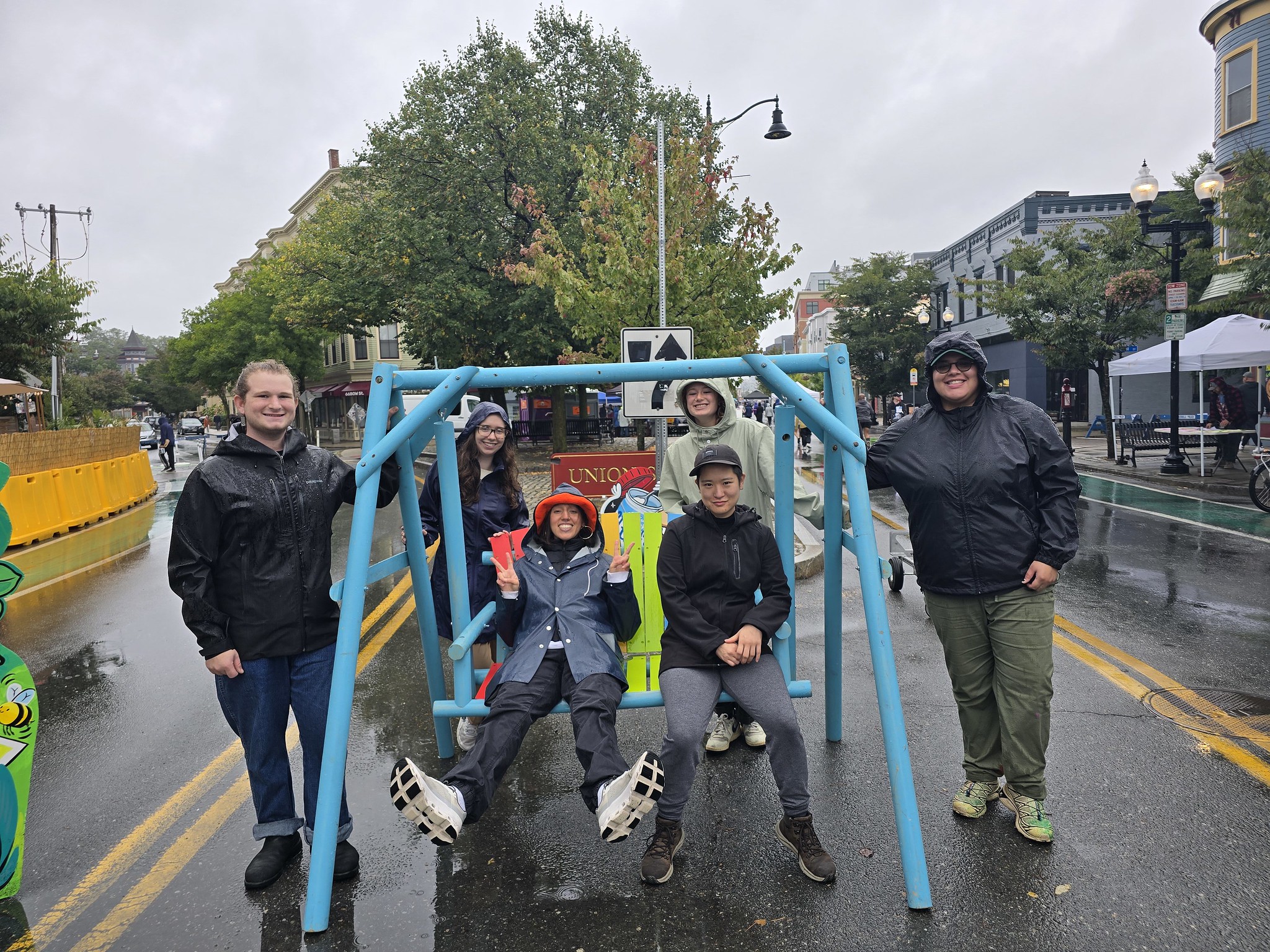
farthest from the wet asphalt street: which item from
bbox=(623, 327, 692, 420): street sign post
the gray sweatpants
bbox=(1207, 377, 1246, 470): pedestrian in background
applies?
bbox=(1207, 377, 1246, 470): pedestrian in background

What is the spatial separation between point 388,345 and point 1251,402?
46.5 m

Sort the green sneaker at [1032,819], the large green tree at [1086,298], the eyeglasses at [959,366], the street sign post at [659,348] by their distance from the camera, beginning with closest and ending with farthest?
the green sneaker at [1032,819]
the eyeglasses at [959,366]
the street sign post at [659,348]
the large green tree at [1086,298]

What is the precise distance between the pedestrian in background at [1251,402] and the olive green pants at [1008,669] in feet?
60.2

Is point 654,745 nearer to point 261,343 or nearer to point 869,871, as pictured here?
point 869,871

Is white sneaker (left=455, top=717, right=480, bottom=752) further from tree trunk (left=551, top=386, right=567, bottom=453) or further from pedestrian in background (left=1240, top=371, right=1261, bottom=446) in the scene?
tree trunk (left=551, top=386, right=567, bottom=453)

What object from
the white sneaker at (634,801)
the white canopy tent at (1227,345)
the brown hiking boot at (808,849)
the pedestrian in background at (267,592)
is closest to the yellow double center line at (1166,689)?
the brown hiking boot at (808,849)

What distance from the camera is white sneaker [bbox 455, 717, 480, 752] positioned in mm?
4652

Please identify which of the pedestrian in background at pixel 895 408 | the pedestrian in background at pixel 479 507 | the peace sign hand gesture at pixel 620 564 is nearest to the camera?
the peace sign hand gesture at pixel 620 564

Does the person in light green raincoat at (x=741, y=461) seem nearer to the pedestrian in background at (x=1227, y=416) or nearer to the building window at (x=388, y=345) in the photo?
the pedestrian in background at (x=1227, y=416)

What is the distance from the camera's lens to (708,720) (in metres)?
3.40

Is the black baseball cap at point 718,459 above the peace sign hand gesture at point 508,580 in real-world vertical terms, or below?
above

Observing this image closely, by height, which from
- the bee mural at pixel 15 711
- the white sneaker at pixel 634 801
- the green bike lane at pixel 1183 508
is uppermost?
the bee mural at pixel 15 711

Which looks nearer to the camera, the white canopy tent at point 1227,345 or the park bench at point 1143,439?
the white canopy tent at point 1227,345

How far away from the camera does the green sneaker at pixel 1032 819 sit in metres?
3.41
